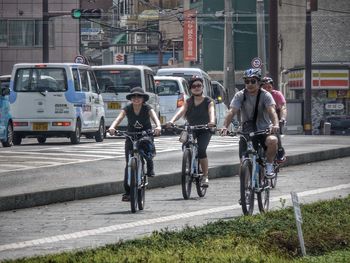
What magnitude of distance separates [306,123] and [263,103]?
4155 centimetres

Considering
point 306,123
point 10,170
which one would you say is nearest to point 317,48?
point 306,123

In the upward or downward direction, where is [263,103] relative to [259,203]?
upward

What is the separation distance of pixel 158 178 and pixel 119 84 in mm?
18713

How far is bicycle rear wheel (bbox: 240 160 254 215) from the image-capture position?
14.6 meters

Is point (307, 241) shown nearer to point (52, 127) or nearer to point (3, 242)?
point (3, 242)

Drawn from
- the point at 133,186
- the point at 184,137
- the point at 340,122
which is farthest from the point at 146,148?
the point at 340,122

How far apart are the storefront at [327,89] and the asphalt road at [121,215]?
143 feet

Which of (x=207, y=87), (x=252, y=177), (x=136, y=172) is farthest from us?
(x=207, y=87)

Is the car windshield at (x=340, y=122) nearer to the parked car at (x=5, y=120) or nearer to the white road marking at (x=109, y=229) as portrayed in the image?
the parked car at (x=5, y=120)

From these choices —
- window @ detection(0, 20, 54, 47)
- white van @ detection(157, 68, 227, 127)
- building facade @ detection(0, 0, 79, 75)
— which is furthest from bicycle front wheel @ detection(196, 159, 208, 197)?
window @ detection(0, 20, 54, 47)

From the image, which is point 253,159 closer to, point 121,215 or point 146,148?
point 121,215

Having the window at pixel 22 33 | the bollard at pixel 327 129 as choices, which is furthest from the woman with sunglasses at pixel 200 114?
the window at pixel 22 33

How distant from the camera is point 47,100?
108 ft

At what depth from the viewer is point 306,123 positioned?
5653cm
